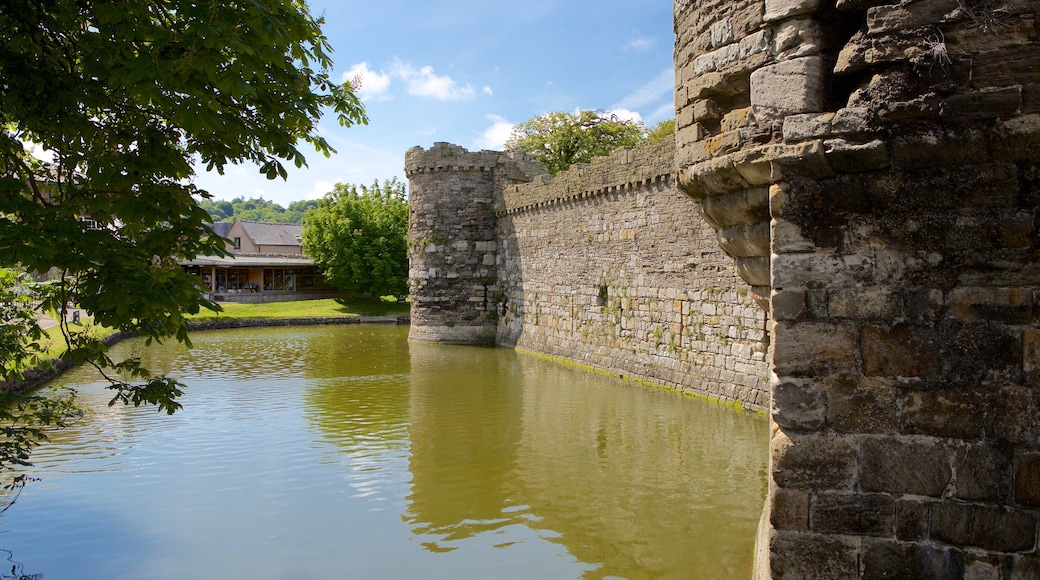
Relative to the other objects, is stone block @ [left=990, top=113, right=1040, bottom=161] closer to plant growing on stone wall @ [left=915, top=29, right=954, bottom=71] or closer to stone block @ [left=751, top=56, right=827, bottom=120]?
plant growing on stone wall @ [left=915, top=29, right=954, bottom=71]

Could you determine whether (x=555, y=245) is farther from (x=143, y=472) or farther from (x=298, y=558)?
(x=298, y=558)

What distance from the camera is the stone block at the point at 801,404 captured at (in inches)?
124

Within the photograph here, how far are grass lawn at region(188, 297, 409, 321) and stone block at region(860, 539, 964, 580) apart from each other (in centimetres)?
2798

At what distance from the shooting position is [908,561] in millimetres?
3059

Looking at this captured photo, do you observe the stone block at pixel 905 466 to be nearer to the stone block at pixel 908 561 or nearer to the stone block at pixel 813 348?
the stone block at pixel 908 561

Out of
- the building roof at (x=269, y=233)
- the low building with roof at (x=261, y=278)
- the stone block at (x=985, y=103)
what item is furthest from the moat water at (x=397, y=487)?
the building roof at (x=269, y=233)

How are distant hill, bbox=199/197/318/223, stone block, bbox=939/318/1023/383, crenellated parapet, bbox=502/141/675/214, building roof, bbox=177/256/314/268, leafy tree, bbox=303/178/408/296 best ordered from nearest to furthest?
stone block, bbox=939/318/1023/383, crenellated parapet, bbox=502/141/675/214, leafy tree, bbox=303/178/408/296, building roof, bbox=177/256/314/268, distant hill, bbox=199/197/318/223

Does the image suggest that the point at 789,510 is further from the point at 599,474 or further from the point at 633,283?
the point at 633,283

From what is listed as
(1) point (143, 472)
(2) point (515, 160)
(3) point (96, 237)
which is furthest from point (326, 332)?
(3) point (96, 237)

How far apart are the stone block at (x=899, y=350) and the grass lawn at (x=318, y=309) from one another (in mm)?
27993

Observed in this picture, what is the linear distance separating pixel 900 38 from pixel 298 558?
5.41 meters

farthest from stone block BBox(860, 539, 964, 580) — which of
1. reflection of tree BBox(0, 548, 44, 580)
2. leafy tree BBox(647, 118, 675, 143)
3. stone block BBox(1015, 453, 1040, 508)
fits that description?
leafy tree BBox(647, 118, 675, 143)

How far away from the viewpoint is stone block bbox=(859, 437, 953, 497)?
3012 millimetres

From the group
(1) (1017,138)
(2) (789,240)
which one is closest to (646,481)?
(2) (789,240)
